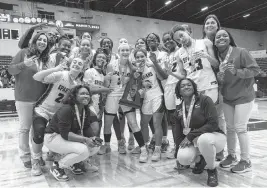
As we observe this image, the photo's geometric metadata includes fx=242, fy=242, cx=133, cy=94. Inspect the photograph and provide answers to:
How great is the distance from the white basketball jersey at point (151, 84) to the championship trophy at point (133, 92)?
0.29 ft

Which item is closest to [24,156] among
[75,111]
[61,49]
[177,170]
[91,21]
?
[75,111]

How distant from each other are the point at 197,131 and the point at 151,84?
113cm

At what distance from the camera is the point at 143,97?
11.0 ft

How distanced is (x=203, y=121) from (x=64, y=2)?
16.6 metres

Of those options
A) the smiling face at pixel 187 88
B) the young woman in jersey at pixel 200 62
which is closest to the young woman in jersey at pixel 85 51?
the young woman in jersey at pixel 200 62

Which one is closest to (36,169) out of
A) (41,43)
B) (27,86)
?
(27,86)

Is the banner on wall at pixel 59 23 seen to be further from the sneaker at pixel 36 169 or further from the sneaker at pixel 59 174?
the sneaker at pixel 59 174

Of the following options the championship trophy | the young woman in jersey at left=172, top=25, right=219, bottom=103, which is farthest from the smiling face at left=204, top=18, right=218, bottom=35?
the championship trophy

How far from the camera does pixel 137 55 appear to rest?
3.25 metres

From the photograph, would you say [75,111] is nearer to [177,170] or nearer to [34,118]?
[34,118]

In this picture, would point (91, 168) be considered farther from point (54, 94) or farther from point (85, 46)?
point (85, 46)

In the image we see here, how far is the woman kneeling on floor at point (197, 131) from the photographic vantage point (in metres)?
2.30

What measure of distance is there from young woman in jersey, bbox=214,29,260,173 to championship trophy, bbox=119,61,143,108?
Result: 1094 mm

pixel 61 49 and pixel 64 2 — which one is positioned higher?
pixel 64 2
